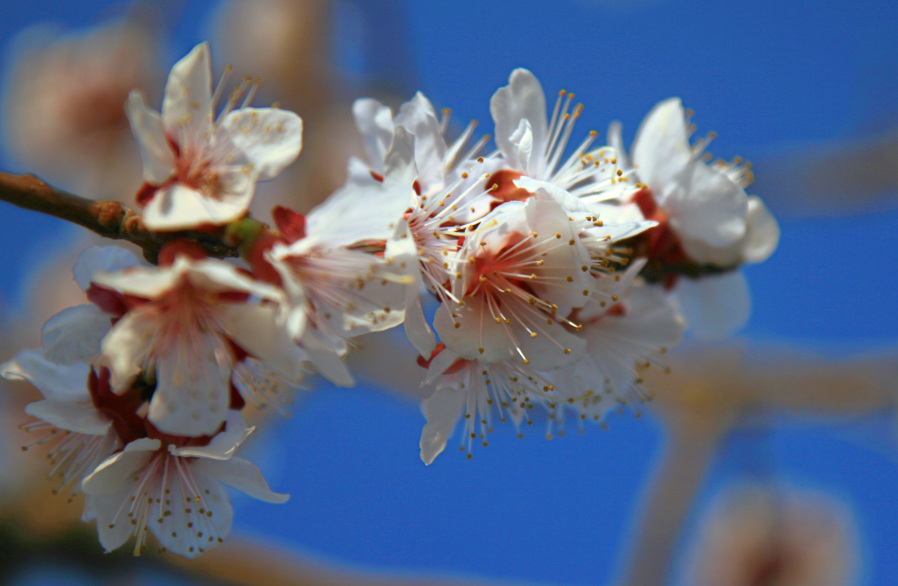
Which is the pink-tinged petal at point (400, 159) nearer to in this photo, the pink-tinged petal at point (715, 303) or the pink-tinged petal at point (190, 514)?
the pink-tinged petal at point (190, 514)

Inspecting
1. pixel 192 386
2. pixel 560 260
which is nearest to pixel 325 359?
pixel 192 386

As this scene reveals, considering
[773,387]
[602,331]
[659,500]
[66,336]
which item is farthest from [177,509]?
[773,387]

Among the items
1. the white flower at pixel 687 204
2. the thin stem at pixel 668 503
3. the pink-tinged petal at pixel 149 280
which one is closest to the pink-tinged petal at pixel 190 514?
the pink-tinged petal at pixel 149 280

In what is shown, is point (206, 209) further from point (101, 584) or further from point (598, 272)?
point (101, 584)

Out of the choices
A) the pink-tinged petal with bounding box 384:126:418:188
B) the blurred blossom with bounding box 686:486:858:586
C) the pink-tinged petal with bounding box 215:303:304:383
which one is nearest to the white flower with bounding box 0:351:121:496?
the pink-tinged petal with bounding box 215:303:304:383

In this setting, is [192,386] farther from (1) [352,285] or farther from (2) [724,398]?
(2) [724,398]

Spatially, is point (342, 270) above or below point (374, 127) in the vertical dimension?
below

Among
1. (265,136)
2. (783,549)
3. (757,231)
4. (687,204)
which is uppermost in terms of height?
(783,549)
